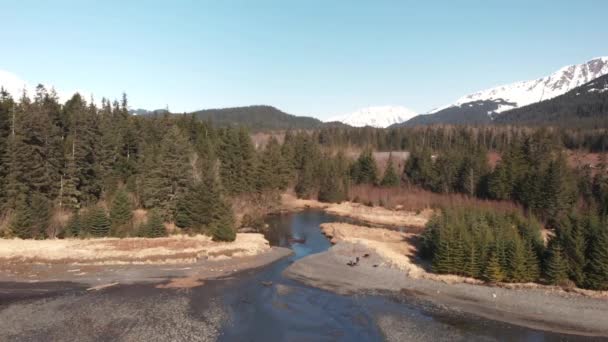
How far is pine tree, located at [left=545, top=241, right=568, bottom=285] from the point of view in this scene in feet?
131

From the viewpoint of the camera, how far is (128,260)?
4800 centimetres

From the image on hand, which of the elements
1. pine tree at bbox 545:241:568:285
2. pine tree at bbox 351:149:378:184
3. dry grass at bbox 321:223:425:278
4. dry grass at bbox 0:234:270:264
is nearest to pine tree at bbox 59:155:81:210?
dry grass at bbox 0:234:270:264

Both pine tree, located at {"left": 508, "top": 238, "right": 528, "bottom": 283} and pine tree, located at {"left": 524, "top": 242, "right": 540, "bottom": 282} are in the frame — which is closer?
pine tree, located at {"left": 508, "top": 238, "right": 528, "bottom": 283}

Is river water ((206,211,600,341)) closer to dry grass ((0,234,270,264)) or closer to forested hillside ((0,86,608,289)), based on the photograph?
dry grass ((0,234,270,264))

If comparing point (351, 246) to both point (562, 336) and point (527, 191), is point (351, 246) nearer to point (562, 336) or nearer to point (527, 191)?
point (562, 336)

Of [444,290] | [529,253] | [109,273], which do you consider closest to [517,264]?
[529,253]

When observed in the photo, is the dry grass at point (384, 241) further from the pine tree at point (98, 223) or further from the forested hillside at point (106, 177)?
the pine tree at point (98, 223)

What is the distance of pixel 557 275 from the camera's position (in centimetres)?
3981

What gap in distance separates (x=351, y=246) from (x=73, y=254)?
32.0m

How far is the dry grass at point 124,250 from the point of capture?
4706 centimetres

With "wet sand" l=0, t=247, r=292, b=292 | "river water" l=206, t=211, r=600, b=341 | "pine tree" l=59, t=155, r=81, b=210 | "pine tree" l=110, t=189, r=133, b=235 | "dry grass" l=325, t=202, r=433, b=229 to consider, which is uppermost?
"pine tree" l=59, t=155, r=81, b=210

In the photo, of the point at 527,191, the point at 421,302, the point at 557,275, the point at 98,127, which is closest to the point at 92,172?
the point at 98,127

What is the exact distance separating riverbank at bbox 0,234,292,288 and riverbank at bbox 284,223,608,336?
7185 millimetres

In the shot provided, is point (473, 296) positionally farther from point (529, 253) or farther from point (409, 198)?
point (409, 198)
